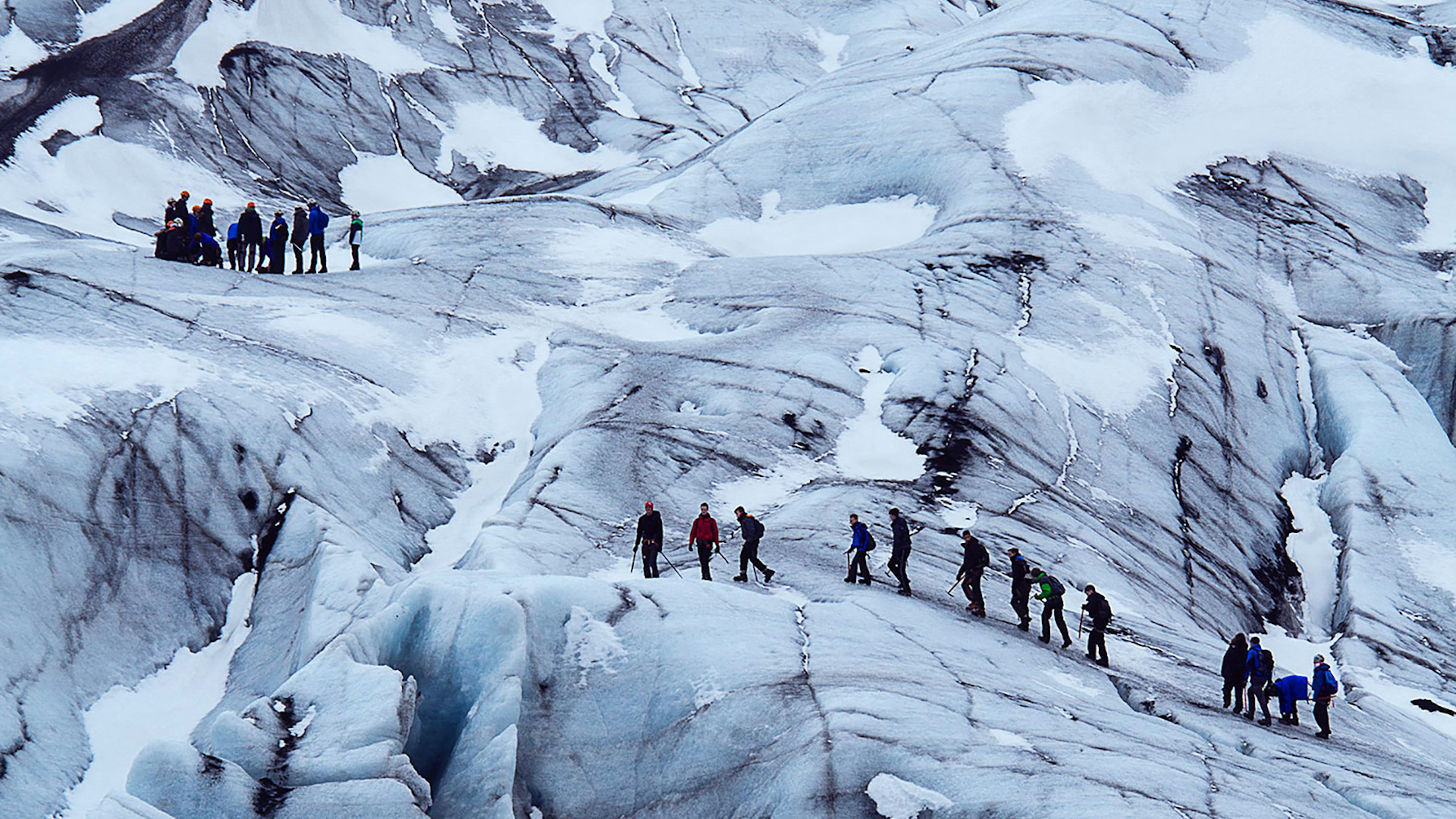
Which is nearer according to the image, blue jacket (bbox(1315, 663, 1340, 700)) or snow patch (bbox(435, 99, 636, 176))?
blue jacket (bbox(1315, 663, 1340, 700))

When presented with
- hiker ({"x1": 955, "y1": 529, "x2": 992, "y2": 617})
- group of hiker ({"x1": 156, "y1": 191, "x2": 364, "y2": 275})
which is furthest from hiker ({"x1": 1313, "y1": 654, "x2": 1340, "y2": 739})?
group of hiker ({"x1": 156, "y1": 191, "x2": 364, "y2": 275})

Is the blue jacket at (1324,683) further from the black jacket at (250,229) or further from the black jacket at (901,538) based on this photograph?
the black jacket at (250,229)

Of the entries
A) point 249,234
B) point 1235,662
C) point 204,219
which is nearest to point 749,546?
point 1235,662

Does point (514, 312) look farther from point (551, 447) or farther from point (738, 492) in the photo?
point (738, 492)

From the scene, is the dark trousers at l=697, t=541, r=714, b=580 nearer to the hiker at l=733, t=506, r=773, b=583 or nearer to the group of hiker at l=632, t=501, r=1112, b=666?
the group of hiker at l=632, t=501, r=1112, b=666

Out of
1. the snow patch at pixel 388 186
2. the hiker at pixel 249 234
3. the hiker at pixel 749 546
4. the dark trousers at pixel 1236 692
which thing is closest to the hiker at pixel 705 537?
the hiker at pixel 749 546
